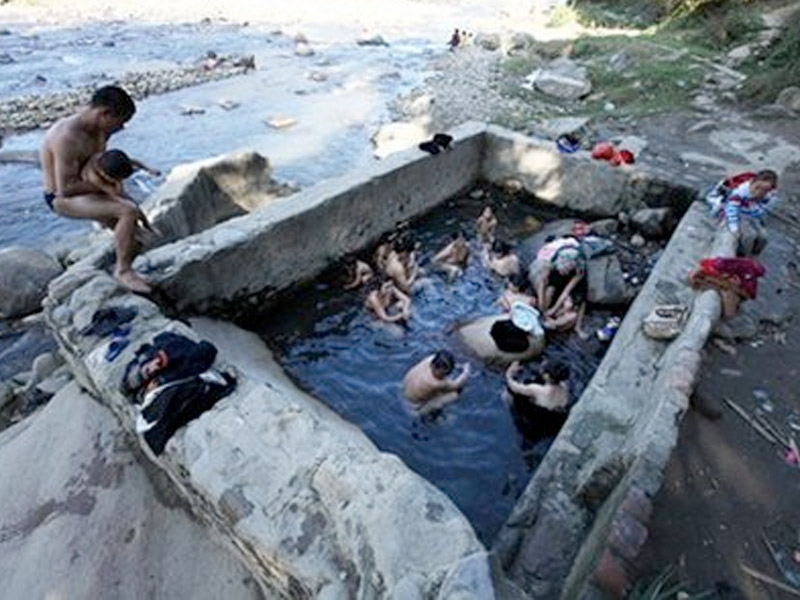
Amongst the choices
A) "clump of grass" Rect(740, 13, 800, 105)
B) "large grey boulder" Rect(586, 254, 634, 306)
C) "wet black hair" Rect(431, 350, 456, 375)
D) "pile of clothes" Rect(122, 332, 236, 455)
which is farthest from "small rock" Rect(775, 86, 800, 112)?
"pile of clothes" Rect(122, 332, 236, 455)

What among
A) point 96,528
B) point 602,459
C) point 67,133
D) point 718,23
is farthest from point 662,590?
point 718,23

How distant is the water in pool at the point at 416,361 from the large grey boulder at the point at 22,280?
2890 mm

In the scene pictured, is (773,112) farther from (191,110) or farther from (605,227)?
(191,110)

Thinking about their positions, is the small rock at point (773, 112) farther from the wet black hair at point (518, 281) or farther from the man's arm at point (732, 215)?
the wet black hair at point (518, 281)

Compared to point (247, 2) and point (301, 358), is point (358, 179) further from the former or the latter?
point (247, 2)

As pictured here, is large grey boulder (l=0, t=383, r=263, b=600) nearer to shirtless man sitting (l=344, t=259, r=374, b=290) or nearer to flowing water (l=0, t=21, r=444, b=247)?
shirtless man sitting (l=344, t=259, r=374, b=290)

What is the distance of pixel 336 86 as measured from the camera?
60.4 ft

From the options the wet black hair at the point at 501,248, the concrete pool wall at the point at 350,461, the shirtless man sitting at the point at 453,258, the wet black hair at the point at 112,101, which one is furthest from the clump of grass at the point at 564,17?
the wet black hair at the point at 112,101

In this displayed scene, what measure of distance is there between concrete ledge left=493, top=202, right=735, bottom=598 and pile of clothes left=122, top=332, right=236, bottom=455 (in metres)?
2.11

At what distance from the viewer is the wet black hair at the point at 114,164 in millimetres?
5410

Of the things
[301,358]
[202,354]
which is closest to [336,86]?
[301,358]

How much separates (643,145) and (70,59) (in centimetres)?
1842

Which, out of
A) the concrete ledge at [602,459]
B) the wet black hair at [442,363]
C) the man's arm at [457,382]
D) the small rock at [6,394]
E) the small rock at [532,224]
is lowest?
the small rock at [532,224]

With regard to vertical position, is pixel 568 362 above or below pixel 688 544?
below
